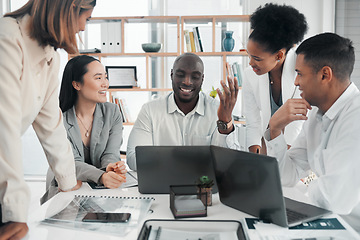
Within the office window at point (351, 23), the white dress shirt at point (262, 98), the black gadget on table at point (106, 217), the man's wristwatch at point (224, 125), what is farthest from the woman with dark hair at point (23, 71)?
the office window at point (351, 23)

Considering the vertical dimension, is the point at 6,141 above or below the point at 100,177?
above

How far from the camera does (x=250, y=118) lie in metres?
2.41

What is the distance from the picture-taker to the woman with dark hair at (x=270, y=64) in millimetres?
2041

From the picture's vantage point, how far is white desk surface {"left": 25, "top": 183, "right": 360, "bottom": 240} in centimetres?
111

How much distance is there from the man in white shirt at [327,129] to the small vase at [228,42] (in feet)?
7.96

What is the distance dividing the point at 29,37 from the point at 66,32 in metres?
0.12

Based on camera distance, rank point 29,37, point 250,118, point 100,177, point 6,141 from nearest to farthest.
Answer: point 6,141 → point 29,37 → point 100,177 → point 250,118

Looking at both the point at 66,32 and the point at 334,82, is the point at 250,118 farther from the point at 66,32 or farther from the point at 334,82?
the point at 66,32

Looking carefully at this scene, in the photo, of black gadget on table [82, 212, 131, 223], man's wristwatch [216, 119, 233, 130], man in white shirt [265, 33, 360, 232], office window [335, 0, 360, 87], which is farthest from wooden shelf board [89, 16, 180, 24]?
black gadget on table [82, 212, 131, 223]

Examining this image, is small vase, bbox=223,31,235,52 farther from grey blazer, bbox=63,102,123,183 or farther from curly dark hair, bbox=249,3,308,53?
grey blazer, bbox=63,102,123,183

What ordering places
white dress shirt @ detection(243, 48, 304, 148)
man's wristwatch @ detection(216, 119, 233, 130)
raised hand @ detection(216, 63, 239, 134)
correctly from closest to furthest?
raised hand @ detection(216, 63, 239, 134)
man's wristwatch @ detection(216, 119, 233, 130)
white dress shirt @ detection(243, 48, 304, 148)

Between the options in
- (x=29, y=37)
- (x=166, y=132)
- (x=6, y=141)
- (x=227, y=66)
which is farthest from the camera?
(x=227, y=66)

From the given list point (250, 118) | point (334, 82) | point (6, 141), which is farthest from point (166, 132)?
point (6, 141)

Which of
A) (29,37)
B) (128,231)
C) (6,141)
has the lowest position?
(128,231)
